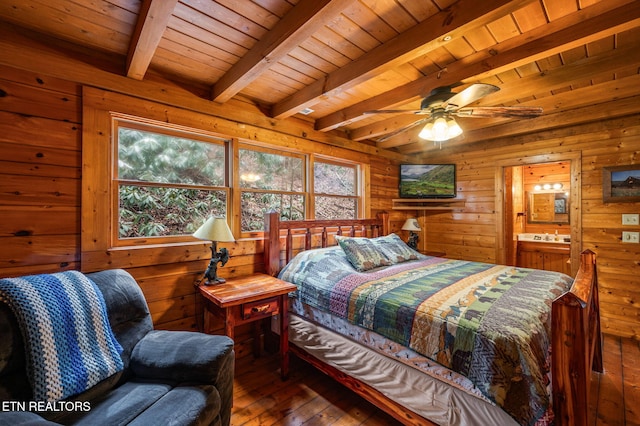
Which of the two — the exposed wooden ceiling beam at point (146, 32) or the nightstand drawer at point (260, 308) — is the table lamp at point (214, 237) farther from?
the exposed wooden ceiling beam at point (146, 32)

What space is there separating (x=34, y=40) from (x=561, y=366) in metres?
3.31

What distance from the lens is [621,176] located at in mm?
2895

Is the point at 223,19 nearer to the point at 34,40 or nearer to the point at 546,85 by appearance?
the point at 34,40

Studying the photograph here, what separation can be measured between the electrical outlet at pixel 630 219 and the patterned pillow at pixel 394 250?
217cm

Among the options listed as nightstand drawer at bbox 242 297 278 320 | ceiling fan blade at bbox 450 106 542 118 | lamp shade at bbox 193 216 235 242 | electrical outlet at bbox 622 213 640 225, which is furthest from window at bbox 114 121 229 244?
electrical outlet at bbox 622 213 640 225

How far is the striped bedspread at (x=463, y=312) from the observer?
118 cm

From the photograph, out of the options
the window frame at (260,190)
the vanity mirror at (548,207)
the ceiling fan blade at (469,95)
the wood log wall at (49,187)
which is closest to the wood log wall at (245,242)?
the wood log wall at (49,187)

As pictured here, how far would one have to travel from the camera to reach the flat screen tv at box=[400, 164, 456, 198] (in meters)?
4.17

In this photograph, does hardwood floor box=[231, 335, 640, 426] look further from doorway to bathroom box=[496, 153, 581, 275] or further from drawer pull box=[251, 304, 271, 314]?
doorway to bathroom box=[496, 153, 581, 275]

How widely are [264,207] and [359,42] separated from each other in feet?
5.73

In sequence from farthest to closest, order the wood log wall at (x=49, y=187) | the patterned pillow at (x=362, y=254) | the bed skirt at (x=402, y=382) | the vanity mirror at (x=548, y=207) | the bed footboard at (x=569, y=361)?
the vanity mirror at (x=548, y=207) < the patterned pillow at (x=362, y=254) < the wood log wall at (x=49, y=187) < the bed skirt at (x=402, y=382) < the bed footboard at (x=569, y=361)

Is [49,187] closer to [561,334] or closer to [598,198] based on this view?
[561,334]

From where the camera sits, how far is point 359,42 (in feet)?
5.86

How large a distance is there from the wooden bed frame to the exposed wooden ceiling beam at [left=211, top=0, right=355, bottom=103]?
1208 mm
